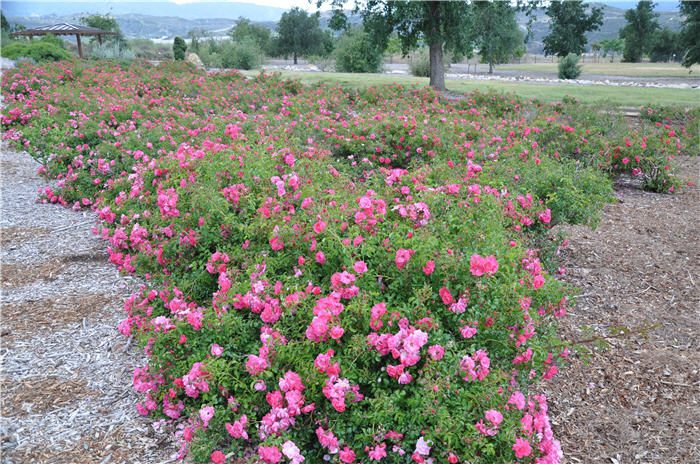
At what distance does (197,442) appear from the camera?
2490 millimetres

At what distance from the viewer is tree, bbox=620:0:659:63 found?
53.2 meters

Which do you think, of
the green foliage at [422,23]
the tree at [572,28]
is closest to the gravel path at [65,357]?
the green foliage at [422,23]

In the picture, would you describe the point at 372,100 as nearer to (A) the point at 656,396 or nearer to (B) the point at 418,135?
(B) the point at 418,135

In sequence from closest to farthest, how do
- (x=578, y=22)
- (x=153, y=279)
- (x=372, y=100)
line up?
(x=153, y=279), (x=372, y=100), (x=578, y=22)

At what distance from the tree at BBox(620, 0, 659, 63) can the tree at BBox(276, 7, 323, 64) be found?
34.6 m

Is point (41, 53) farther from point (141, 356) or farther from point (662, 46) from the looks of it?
point (662, 46)

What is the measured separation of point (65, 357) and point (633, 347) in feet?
13.3

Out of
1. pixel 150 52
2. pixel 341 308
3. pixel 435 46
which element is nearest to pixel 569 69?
pixel 435 46

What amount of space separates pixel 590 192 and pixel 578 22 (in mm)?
47792

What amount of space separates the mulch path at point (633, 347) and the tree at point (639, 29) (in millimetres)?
59425

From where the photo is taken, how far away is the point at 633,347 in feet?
12.1

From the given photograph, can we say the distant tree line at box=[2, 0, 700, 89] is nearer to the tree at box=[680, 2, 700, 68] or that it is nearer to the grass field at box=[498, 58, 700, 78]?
the tree at box=[680, 2, 700, 68]

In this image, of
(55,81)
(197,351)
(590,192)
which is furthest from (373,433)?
(55,81)

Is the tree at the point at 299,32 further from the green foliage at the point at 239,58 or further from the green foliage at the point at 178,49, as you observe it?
the green foliage at the point at 239,58
